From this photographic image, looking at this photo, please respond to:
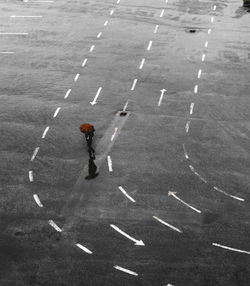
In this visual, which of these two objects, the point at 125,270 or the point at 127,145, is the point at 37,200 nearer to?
the point at 125,270

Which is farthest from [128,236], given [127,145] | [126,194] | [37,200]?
[127,145]

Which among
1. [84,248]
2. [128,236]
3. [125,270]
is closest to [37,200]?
[84,248]

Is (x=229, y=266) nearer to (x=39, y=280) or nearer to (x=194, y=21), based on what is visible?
(x=39, y=280)

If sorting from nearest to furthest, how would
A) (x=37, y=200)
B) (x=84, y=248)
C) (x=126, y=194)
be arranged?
(x=84, y=248) < (x=37, y=200) < (x=126, y=194)

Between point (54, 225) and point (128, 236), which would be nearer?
point (128, 236)

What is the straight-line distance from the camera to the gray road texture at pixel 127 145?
1571cm

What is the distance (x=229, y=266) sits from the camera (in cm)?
1529

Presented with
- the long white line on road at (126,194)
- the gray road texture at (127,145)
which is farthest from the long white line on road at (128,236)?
the long white line on road at (126,194)

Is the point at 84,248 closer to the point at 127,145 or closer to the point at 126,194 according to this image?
the point at 126,194

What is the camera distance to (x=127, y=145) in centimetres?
2186

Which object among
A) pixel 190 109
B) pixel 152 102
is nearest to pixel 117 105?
pixel 152 102

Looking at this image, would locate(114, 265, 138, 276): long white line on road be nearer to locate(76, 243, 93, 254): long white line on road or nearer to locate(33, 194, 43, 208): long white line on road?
locate(76, 243, 93, 254): long white line on road

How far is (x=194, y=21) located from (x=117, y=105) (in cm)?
1262

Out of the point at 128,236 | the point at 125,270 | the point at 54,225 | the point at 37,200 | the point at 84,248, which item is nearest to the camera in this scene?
the point at 125,270
